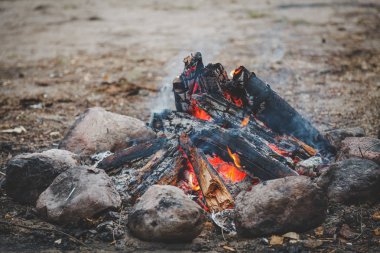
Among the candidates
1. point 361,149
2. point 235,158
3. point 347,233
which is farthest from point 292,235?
point 361,149

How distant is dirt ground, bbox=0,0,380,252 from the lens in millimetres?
4504

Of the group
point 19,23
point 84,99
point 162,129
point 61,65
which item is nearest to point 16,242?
point 162,129

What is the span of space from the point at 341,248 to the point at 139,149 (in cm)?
200

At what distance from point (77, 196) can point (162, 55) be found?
6.11 metres

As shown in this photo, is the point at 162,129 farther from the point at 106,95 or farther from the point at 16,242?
the point at 106,95

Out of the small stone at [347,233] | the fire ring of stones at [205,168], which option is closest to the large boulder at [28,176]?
the fire ring of stones at [205,168]

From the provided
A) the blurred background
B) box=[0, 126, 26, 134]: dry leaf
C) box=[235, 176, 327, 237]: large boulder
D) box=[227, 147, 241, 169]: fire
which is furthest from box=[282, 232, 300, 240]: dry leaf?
box=[0, 126, 26, 134]: dry leaf

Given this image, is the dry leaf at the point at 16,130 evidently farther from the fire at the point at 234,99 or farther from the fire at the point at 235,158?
the fire at the point at 235,158

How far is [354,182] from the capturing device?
303 centimetres

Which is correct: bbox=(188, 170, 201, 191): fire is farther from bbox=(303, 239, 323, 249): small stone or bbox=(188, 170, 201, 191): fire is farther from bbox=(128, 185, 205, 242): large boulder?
bbox=(303, 239, 323, 249): small stone

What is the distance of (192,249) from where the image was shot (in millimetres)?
2648

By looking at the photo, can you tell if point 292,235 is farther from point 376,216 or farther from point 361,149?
Answer: point 361,149

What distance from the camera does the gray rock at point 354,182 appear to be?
301 cm

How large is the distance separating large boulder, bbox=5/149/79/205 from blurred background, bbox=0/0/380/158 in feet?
3.91
